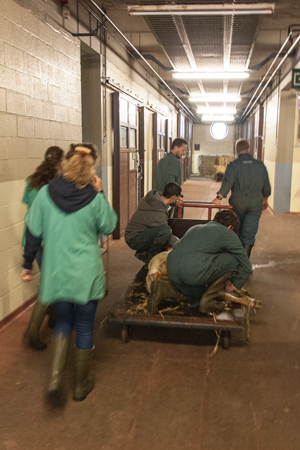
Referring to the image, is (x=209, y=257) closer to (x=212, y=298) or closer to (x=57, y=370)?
(x=212, y=298)

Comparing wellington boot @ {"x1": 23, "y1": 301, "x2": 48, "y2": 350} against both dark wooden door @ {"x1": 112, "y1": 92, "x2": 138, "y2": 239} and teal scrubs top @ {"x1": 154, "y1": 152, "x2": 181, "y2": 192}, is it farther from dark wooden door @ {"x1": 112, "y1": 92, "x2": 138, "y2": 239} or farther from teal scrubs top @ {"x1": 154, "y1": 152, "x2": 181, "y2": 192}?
dark wooden door @ {"x1": 112, "y1": 92, "x2": 138, "y2": 239}

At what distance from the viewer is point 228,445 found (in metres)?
2.38

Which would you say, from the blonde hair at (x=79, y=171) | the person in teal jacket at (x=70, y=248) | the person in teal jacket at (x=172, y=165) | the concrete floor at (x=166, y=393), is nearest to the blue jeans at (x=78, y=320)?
the person in teal jacket at (x=70, y=248)

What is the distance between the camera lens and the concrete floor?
2432mm

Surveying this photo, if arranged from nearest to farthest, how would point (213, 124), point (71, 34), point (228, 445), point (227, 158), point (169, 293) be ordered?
point (228, 445) < point (169, 293) < point (71, 34) < point (227, 158) < point (213, 124)

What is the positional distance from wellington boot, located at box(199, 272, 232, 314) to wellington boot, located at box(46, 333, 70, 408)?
1.26 metres

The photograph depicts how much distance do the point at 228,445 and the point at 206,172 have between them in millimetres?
24667

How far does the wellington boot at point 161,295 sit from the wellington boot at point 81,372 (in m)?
0.89

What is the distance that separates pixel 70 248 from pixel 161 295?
129 centimetres

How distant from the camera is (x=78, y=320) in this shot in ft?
8.90

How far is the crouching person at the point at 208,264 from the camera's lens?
3465 mm

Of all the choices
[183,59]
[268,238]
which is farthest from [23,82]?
[268,238]

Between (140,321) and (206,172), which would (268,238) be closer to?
(140,321)

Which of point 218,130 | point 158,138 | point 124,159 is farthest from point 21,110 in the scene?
point 218,130
